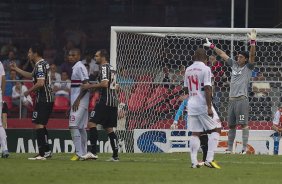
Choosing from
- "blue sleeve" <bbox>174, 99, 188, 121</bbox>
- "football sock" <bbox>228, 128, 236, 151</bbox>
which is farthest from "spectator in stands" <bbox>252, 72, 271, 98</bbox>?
"football sock" <bbox>228, 128, 236, 151</bbox>

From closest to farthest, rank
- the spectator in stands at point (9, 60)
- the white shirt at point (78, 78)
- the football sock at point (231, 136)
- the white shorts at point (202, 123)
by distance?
the white shorts at point (202, 123)
the white shirt at point (78, 78)
the football sock at point (231, 136)
the spectator in stands at point (9, 60)

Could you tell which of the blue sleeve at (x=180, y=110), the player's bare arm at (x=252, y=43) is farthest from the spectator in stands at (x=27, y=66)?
the player's bare arm at (x=252, y=43)

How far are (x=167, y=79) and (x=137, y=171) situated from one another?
28.2 ft

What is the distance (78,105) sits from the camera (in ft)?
66.0

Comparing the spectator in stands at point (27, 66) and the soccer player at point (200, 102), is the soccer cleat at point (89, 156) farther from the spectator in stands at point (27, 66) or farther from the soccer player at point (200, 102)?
the spectator in stands at point (27, 66)

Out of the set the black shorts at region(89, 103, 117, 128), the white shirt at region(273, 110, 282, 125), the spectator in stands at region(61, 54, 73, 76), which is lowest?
the white shirt at region(273, 110, 282, 125)

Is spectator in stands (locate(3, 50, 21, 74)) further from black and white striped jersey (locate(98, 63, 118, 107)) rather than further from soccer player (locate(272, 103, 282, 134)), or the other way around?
black and white striped jersey (locate(98, 63, 118, 107))

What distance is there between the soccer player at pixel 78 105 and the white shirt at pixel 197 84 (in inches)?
100

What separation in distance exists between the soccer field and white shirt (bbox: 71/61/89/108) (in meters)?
1.15

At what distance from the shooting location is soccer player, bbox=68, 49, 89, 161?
1998 centimetres

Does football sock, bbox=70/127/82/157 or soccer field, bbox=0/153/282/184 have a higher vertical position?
football sock, bbox=70/127/82/157

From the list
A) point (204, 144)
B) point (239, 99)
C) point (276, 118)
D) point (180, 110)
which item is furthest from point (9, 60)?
point (204, 144)

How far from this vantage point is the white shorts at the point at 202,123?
18.0 metres

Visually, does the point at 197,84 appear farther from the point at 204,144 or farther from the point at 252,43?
the point at 252,43
